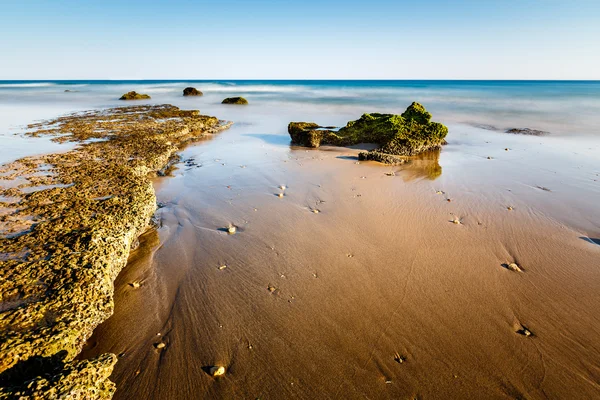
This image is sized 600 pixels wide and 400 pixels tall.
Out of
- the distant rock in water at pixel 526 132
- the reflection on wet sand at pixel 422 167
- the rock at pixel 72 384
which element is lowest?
the reflection on wet sand at pixel 422 167

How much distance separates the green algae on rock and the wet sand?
37 centimetres

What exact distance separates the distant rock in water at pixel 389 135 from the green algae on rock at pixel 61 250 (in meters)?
7.01

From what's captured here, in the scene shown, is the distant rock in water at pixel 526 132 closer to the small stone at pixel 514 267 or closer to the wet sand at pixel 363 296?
the wet sand at pixel 363 296

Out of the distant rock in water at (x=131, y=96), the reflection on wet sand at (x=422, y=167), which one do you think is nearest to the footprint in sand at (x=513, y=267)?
the reflection on wet sand at (x=422, y=167)

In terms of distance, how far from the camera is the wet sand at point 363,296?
9.18 ft

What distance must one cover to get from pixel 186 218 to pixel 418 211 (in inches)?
187

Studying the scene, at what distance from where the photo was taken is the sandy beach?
280cm

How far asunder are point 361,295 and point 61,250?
3.81 meters

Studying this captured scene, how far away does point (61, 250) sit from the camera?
3.64 m

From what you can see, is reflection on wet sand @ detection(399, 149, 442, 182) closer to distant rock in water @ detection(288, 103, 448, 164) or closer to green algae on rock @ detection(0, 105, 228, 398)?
distant rock in water @ detection(288, 103, 448, 164)

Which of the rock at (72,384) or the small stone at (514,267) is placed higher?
the rock at (72,384)

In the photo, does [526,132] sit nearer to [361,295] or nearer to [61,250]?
[361,295]

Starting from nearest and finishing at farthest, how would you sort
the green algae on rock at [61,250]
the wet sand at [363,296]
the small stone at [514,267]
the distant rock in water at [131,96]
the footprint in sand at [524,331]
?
the green algae on rock at [61,250] < the wet sand at [363,296] < the footprint in sand at [524,331] < the small stone at [514,267] < the distant rock in water at [131,96]

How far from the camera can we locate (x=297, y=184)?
7723 millimetres
